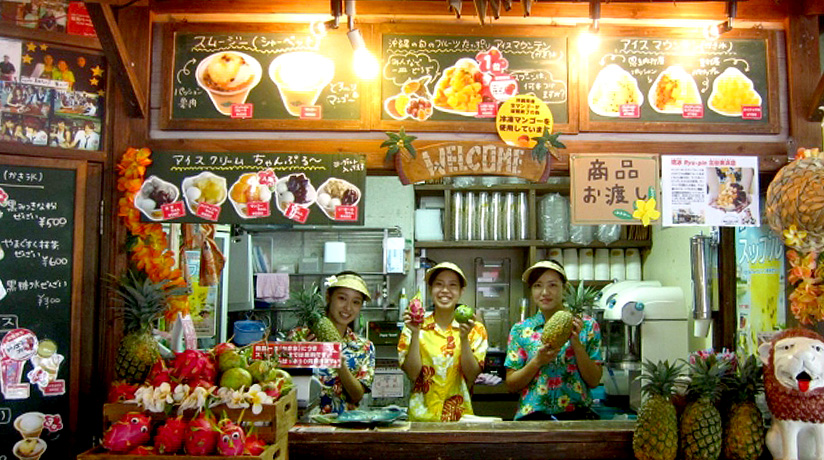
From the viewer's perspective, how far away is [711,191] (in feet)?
13.3

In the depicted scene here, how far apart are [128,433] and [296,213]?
150cm

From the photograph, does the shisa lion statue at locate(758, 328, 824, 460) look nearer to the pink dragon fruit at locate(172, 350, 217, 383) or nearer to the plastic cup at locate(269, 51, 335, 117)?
the pink dragon fruit at locate(172, 350, 217, 383)

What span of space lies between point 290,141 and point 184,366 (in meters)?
1.42

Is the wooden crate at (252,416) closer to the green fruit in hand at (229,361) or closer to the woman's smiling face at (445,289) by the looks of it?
the green fruit in hand at (229,361)

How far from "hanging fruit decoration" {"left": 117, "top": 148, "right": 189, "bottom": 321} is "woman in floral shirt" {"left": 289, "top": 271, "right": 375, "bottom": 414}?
0.81m

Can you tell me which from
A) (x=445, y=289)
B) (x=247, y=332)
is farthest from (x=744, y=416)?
(x=247, y=332)

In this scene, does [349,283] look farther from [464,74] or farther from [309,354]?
[464,74]

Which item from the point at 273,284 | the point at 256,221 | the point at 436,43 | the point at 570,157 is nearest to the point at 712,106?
the point at 570,157

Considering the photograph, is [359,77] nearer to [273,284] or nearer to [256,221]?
[256,221]

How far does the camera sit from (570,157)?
160 inches

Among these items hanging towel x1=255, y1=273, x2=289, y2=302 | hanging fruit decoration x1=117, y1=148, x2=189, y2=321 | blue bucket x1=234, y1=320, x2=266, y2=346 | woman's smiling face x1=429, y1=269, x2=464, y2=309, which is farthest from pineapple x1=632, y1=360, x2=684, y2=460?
hanging towel x1=255, y1=273, x2=289, y2=302

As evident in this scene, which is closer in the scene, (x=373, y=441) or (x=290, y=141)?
(x=373, y=441)

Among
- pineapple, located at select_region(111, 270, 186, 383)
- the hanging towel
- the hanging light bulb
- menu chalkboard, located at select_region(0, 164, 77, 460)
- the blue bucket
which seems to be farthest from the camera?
the hanging towel

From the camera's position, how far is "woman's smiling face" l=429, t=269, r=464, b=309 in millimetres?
4242
